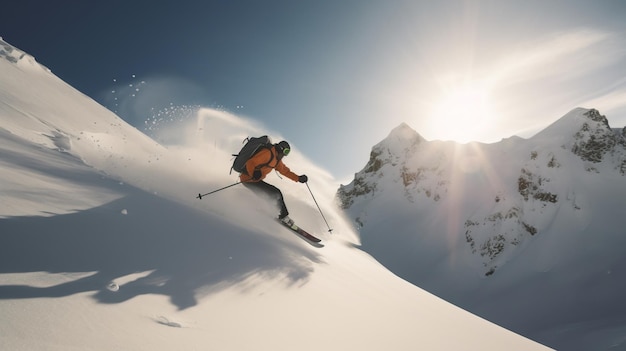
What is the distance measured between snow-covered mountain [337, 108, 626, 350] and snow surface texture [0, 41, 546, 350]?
50.5 m

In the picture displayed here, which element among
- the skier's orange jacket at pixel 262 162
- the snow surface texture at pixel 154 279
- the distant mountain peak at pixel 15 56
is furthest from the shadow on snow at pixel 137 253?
the distant mountain peak at pixel 15 56

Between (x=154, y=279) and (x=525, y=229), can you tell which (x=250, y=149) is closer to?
(x=154, y=279)

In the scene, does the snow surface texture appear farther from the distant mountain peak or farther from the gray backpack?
the distant mountain peak

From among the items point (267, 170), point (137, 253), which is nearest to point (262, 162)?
point (267, 170)

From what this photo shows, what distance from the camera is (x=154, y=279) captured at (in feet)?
9.19

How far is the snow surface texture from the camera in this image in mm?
1945

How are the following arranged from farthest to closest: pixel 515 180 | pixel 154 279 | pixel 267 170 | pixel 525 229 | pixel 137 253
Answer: pixel 515 180 → pixel 525 229 → pixel 267 170 → pixel 137 253 → pixel 154 279

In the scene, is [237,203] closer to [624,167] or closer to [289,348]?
[289,348]

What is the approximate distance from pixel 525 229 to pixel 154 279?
87.9 m

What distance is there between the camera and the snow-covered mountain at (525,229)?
2157 inches

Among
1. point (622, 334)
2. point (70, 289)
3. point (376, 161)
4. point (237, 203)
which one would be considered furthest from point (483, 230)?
point (70, 289)

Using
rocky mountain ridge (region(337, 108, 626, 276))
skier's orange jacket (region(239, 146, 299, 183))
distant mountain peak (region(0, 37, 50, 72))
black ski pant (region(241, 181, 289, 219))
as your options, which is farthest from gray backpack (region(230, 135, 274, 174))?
rocky mountain ridge (region(337, 108, 626, 276))

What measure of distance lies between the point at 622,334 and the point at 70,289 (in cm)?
5888

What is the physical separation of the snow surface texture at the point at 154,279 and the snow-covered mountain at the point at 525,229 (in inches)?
1987
